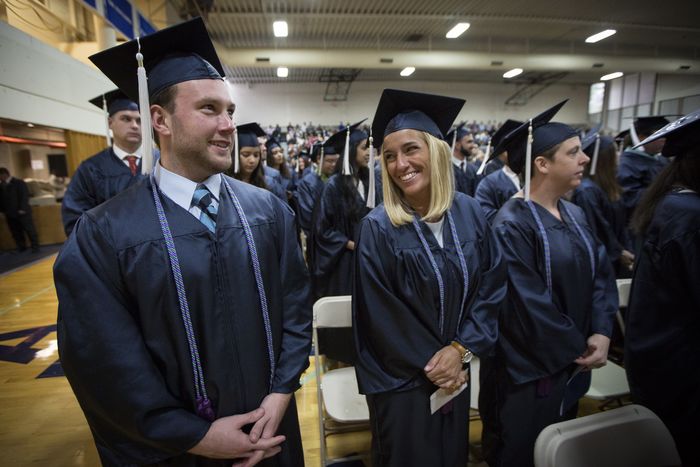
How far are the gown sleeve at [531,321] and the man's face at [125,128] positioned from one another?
254cm

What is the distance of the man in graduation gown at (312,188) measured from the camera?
4.71m

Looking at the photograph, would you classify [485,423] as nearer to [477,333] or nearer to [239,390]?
[477,333]

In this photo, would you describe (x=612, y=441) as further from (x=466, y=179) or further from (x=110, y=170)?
(x=466, y=179)

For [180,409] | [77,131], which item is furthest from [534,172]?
[77,131]

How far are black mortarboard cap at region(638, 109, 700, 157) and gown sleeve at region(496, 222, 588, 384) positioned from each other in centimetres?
62

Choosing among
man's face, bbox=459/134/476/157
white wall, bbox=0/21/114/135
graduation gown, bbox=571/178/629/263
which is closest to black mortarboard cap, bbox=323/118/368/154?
man's face, bbox=459/134/476/157

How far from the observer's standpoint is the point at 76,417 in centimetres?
262

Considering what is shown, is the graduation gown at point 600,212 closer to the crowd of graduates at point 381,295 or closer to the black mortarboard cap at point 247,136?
the crowd of graduates at point 381,295

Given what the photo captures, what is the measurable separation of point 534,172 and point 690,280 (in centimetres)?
79

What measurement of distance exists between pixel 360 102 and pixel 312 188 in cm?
904

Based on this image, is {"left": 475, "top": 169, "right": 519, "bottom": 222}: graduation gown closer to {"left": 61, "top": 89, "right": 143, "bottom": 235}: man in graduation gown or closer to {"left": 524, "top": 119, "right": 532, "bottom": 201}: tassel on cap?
{"left": 524, "top": 119, "right": 532, "bottom": 201}: tassel on cap

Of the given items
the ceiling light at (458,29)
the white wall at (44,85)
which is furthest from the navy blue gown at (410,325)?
the ceiling light at (458,29)

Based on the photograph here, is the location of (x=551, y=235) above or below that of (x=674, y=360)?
above

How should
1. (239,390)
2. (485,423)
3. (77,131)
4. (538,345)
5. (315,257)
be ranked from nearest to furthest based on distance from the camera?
(239,390) < (538,345) < (485,423) < (315,257) < (77,131)
